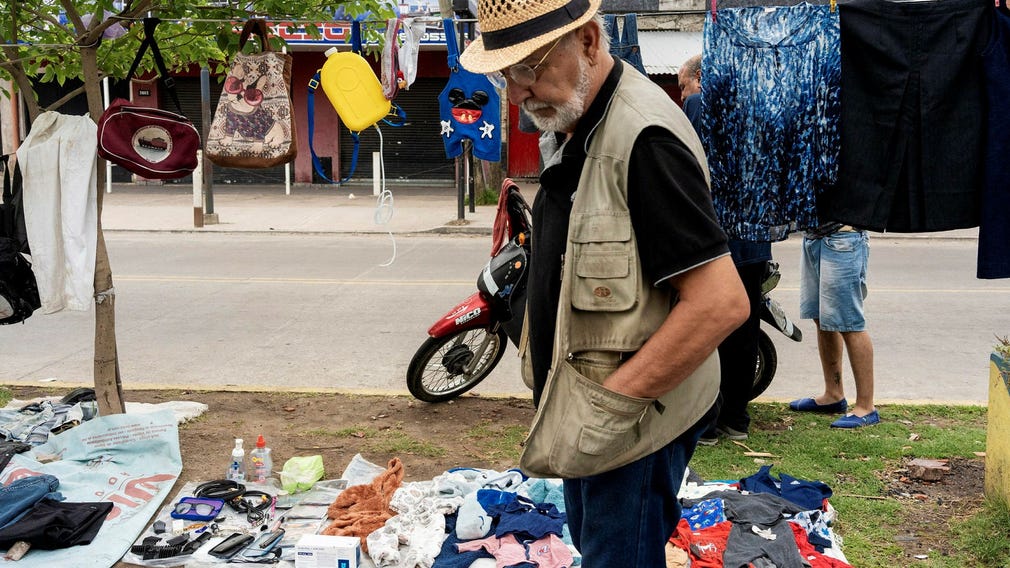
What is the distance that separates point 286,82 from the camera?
16.5 feet

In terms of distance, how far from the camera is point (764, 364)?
572 cm

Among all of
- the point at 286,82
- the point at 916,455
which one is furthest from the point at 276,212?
the point at 916,455

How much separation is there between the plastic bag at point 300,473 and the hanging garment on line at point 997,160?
3220 mm

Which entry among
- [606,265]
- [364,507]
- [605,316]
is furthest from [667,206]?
[364,507]

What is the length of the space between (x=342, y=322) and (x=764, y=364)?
432cm

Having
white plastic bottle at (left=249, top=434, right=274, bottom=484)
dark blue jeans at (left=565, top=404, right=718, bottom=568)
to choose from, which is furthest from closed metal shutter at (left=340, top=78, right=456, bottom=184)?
dark blue jeans at (left=565, top=404, right=718, bottom=568)

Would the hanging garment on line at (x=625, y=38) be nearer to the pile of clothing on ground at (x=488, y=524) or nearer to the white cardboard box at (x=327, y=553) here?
the pile of clothing on ground at (x=488, y=524)

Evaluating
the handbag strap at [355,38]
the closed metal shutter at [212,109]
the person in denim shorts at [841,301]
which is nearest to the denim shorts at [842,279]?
the person in denim shorts at [841,301]

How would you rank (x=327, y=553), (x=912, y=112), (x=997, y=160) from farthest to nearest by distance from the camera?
(x=912, y=112), (x=997, y=160), (x=327, y=553)

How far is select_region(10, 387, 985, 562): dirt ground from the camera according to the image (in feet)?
14.6

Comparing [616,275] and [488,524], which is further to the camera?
[488,524]

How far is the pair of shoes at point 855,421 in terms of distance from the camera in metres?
5.47

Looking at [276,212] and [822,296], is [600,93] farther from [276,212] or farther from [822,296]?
[276,212]

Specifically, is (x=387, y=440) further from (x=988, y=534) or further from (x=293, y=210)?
(x=293, y=210)
